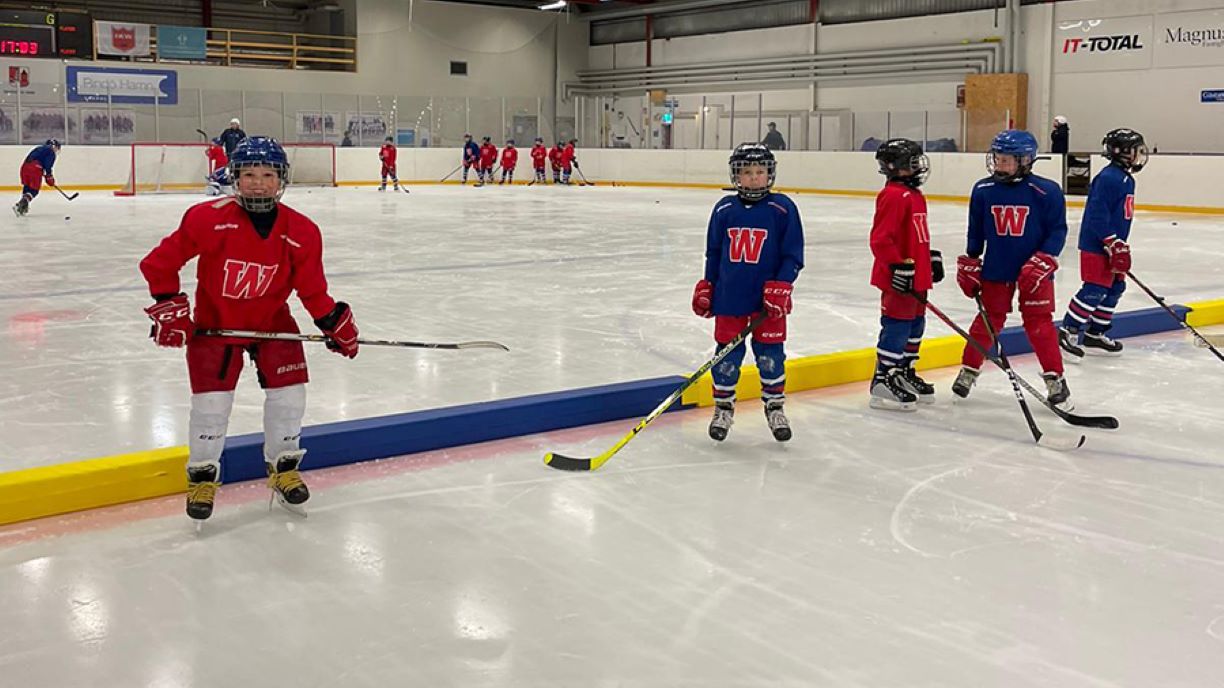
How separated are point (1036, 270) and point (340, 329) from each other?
107 inches

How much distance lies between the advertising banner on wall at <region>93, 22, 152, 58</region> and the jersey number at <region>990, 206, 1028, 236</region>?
24549 mm

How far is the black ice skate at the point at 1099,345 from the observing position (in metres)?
5.85

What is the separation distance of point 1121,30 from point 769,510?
20801mm

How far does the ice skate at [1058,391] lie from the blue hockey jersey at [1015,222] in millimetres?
416

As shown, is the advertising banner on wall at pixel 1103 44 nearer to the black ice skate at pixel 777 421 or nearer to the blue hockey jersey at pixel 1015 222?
the blue hockey jersey at pixel 1015 222

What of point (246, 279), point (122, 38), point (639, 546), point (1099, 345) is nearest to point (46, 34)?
point (122, 38)

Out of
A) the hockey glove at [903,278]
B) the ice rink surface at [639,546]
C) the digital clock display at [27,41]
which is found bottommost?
the ice rink surface at [639,546]

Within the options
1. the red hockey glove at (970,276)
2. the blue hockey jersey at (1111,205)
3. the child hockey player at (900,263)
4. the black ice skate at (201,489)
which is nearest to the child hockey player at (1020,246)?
the red hockey glove at (970,276)

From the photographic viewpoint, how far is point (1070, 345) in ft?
19.1

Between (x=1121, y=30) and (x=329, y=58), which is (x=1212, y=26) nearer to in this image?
(x=1121, y=30)

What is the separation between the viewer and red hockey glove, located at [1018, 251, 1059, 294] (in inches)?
178

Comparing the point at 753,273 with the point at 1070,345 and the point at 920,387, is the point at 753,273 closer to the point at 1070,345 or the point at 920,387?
the point at 920,387

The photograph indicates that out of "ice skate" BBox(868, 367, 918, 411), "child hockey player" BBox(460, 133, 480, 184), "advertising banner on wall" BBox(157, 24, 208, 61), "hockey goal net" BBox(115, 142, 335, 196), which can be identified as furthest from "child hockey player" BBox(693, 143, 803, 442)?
"advertising banner on wall" BBox(157, 24, 208, 61)

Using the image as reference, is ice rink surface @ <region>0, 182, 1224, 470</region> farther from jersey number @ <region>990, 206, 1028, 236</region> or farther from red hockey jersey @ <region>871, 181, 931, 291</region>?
jersey number @ <region>990, 206, 1028, 236</region>
